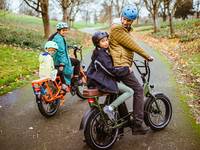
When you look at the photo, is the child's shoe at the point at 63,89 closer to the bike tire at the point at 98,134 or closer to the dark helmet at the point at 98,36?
the bike tire at the point at 98,134

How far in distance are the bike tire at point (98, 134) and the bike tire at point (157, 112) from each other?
0.76 metres

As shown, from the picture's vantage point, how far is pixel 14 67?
43.2 feet

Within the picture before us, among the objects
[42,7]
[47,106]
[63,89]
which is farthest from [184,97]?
[42,7]

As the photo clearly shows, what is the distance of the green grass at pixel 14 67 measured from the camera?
1053cm

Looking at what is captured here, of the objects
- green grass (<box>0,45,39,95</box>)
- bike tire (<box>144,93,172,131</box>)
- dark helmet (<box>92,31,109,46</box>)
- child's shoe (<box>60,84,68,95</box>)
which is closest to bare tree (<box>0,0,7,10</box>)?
green grass (<box>0,45,39,95</box>)

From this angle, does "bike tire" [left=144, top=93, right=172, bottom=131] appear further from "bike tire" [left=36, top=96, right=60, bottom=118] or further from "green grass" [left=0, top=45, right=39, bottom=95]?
"green grass" [left=0, top=45, right=39, bottom=95]

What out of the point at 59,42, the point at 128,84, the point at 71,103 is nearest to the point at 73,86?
the point at 71,103

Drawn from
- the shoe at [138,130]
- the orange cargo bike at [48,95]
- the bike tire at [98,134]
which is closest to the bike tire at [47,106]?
the orange cargo bike at [48,95]

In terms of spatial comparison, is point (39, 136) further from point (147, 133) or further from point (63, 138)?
point (147, 133)

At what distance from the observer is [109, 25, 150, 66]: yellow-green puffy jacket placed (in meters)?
5.00

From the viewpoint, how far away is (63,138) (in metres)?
5.78

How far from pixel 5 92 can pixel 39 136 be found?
3944mm

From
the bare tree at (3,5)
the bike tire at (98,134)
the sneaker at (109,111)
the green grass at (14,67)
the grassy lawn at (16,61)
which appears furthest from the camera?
the bare tree at (3,5)

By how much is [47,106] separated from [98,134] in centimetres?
219
